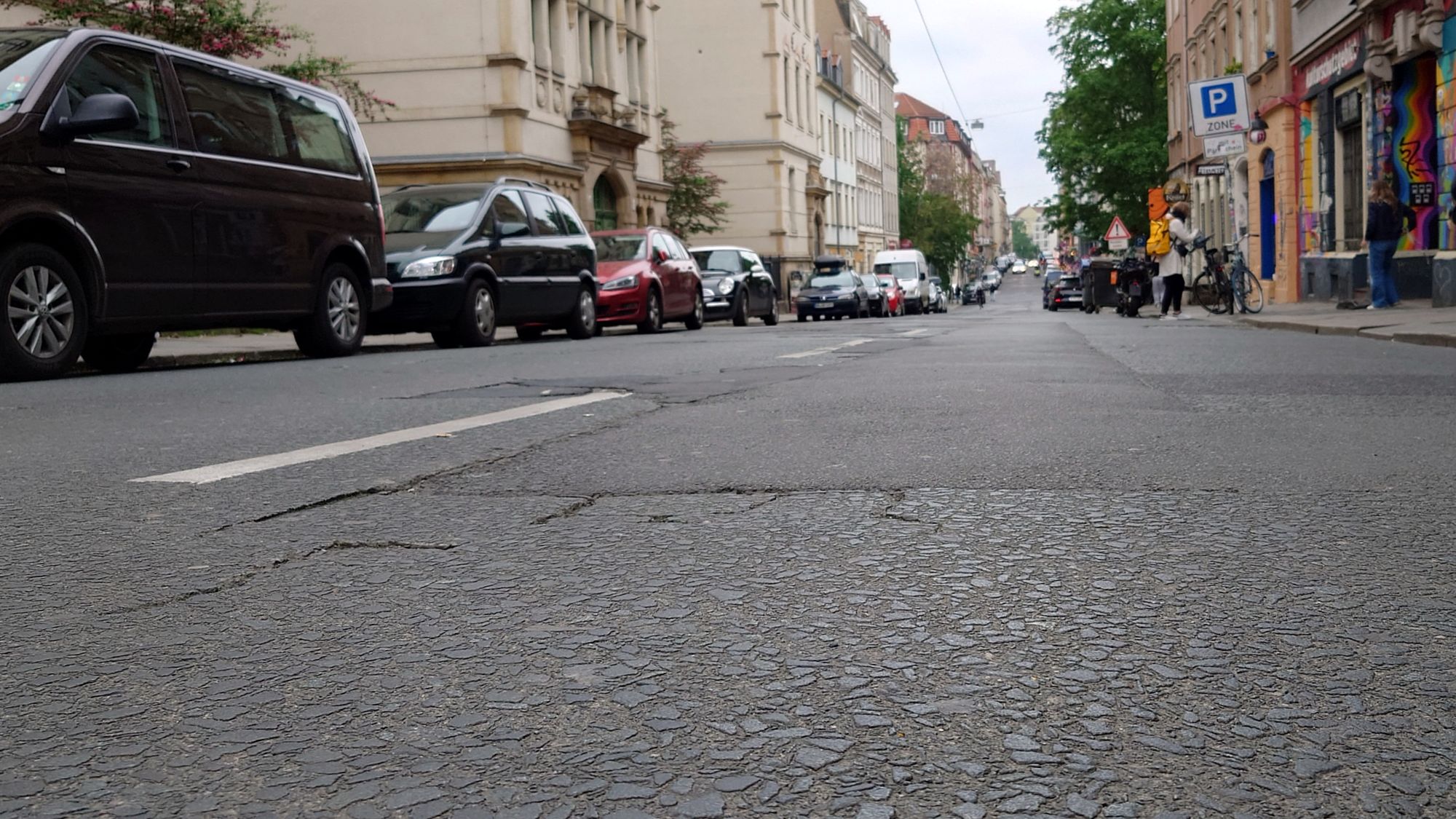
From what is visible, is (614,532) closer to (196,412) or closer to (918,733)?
(918,733)

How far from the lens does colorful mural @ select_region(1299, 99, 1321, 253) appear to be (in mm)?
27594

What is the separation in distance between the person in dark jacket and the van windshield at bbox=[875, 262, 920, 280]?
3504 cm

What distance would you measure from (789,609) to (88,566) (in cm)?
168

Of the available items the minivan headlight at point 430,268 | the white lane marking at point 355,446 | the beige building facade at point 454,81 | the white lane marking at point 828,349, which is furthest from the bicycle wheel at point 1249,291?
the white lane marking at point 355,446

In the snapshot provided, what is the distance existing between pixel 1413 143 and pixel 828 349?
40.9ft

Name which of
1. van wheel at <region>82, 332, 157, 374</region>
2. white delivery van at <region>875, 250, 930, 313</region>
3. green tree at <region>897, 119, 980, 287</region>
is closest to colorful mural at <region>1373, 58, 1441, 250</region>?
van wheel at <region>82, 332, 157, 374</region>

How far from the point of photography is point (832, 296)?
125ft

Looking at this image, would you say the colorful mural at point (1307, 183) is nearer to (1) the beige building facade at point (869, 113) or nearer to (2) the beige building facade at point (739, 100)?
(2) the beige building facade at point (739, 100)

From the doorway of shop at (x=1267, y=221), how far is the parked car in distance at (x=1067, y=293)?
19386 millimetres

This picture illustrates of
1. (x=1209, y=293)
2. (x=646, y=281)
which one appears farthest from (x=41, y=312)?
Answer: (x=1209, y=293)

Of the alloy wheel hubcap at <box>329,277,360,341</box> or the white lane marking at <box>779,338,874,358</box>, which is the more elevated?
the alloy wheel hubcap at <box>329,277,360,341</box>

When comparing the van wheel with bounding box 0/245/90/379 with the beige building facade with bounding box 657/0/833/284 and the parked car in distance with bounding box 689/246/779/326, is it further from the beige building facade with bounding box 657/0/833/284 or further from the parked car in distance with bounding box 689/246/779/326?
the beige building facade with bounding box 657/0/833/284

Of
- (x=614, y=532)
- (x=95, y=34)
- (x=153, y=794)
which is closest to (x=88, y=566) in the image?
(x=614, y=532)

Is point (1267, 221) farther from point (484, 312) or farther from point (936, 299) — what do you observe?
point (936, 299)
